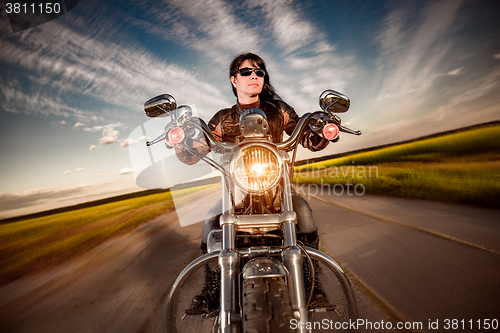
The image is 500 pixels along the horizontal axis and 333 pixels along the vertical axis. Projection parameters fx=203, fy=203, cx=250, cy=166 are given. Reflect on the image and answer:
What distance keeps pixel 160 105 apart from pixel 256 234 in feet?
3.55

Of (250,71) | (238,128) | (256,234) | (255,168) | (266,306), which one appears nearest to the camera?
(266,306)

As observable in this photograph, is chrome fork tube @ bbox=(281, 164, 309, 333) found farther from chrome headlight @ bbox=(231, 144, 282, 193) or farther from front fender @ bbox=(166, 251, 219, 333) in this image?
front fender @ bbox=(166, 251, 219, 333)

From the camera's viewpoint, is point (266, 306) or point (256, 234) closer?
point (266, 306)

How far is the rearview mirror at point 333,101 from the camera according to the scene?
144cm

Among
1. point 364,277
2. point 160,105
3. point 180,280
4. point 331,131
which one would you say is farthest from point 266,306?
point 364,277

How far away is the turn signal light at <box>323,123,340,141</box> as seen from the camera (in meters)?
1.43

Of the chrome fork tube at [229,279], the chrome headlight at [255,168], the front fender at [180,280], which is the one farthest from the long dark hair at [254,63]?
the front fender at [180,280]

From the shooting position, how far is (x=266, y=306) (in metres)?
0.94

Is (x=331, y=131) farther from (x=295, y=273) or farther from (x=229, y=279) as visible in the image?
(x=229, y=279)

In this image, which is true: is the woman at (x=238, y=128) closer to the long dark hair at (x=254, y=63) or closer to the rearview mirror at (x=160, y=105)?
the long dark hair at (x=254, y=63)

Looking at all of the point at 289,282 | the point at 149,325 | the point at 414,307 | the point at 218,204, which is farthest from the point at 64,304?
the point at 414,307

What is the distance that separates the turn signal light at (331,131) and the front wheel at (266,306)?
3.23ft

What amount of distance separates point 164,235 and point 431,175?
858 cm

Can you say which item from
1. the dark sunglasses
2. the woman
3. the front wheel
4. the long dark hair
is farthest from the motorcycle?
the long dark hair
